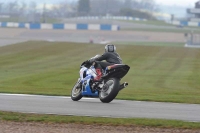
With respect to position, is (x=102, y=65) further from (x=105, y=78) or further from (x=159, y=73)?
(x=159, y=73)

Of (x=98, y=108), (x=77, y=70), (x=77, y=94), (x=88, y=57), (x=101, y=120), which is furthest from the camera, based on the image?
(x=88, y=57)

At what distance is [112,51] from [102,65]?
1.35ft

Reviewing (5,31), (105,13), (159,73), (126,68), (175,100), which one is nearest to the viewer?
(126,68)

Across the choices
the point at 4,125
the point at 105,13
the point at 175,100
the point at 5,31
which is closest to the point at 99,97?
the point at 175,100

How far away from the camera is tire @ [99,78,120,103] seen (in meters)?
13.7

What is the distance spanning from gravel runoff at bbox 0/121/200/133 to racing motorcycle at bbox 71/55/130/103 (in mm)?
3486

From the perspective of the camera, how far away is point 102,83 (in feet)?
46.7

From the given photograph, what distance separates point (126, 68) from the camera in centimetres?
1370

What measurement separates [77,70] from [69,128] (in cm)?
2317

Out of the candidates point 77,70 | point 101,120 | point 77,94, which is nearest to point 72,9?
point 77,70

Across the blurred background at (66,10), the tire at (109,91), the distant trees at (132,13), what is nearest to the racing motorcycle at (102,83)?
the tire at (109,91)

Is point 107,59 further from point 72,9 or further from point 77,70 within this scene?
point 72,9

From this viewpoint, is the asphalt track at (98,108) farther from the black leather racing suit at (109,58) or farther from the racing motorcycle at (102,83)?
the black leather racing suit at (109,58)

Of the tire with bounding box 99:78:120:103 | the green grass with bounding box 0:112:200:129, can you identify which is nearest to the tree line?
the tire with bounding box 99:78:120:103
